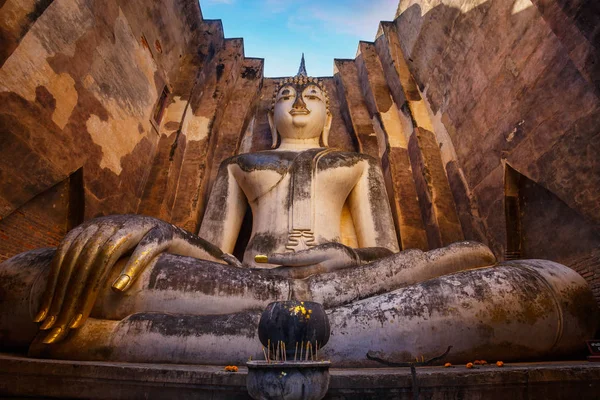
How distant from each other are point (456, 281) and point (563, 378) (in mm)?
688

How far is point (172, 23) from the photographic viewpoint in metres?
5.30

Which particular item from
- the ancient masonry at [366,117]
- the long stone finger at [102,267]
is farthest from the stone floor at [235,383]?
the ancient masonry at [366,117]

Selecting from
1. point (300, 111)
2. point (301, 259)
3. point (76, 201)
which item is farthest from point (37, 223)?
point (300, 111)

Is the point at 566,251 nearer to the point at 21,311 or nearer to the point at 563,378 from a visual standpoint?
the point at 563,378

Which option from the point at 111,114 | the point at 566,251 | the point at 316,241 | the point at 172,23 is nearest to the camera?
the point at 566,251

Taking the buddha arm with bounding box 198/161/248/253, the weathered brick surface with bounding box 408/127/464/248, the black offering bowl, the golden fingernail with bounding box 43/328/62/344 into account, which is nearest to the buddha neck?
the buddha arm with bounding box 198/161/248/253

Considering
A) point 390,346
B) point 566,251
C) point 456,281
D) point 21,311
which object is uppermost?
point 566,251

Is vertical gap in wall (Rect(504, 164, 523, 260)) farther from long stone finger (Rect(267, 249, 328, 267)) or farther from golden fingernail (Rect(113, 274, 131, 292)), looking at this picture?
golden fingernail (Rect(113, 274, 131, 292))

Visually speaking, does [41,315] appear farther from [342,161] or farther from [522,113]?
[522,113]

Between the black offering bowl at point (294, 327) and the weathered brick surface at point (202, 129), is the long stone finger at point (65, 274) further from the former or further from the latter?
the weathered brick surface at point (202, 129)

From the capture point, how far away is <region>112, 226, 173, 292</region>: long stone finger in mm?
2082

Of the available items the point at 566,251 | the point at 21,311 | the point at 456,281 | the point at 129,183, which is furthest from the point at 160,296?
the point at 566,251

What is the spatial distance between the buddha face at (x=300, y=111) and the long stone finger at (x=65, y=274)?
2.94m

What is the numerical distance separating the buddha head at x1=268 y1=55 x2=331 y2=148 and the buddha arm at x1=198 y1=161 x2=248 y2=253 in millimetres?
928
